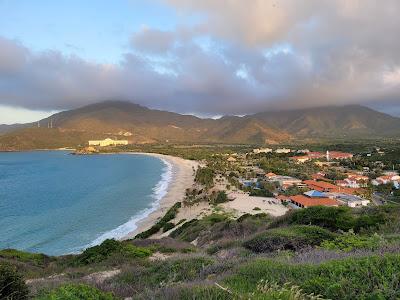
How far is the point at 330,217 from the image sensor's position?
50.1ft

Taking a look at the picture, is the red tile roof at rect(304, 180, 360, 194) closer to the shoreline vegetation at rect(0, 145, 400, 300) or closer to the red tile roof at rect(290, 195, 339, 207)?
the red tile roof at rect(290, 195, 339, 207)

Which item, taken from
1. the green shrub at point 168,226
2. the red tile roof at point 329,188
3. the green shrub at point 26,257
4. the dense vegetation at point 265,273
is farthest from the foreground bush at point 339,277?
the red tile roof at point 329,188

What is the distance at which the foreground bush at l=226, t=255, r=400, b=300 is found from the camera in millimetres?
4430

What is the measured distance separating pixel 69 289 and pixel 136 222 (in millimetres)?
39155

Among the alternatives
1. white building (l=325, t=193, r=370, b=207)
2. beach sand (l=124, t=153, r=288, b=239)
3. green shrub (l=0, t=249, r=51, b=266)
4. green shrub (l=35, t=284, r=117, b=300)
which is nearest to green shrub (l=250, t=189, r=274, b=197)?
beach sand (l=124, t=153, r=288, b=239)

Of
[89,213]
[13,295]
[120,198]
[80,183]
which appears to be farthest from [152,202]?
[13,295]

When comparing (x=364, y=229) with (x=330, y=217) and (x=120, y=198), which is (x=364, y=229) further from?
(x=120, y=198)

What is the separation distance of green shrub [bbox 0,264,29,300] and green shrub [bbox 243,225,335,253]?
6.24 m

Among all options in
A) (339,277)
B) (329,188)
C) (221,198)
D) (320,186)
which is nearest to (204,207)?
(221,198)

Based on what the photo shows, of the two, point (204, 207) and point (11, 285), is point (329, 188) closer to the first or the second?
point (204, 207)

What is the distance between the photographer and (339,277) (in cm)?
484

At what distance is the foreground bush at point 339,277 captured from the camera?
4430 millimetres

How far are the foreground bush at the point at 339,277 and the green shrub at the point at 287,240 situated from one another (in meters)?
4.91

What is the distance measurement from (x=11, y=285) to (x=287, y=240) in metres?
7.30
